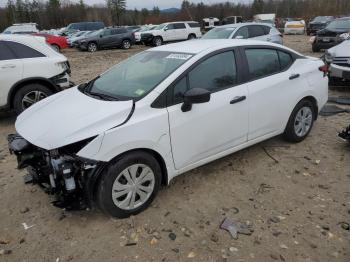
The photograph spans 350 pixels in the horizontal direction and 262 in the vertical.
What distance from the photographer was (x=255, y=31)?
39.9ft

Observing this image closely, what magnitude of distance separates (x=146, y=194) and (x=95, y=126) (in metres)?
0.90

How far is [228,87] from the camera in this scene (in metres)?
4.02

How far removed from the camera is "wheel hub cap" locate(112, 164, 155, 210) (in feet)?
10.9

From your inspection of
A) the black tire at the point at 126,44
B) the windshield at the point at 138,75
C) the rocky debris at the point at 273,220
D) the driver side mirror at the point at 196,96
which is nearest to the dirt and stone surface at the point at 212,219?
the rocky debris at the point at 273,220

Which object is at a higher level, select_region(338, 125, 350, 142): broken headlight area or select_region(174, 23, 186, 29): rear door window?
select_region(174, 23, 186, 29): rear door window

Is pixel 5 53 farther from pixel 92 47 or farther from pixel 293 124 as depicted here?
pixel 92 47

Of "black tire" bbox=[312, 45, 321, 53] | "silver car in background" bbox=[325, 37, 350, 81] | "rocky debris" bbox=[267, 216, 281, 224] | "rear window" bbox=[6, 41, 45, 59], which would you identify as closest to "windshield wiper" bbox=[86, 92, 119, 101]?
"rocky debris" bbox=[267, 216, 281, 224]

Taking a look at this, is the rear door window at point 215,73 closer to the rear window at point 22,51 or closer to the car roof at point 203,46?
the car roof at point 203,46

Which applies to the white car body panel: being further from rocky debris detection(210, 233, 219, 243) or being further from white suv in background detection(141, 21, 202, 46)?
white suv in background detection(141, 21, 202, 46)

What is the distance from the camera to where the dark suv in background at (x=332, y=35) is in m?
14.1

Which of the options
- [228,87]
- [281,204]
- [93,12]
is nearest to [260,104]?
[228,87]

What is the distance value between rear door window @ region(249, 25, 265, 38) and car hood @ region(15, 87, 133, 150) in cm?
935

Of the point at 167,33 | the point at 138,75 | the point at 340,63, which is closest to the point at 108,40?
the point at 167,33

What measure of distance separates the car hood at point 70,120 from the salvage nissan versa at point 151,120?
10 mm
